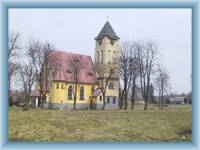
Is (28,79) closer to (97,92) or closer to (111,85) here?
(111,85)

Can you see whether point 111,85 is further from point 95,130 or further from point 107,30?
point 95,130

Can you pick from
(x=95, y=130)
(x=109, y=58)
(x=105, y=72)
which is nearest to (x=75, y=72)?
(x=105, y=72)

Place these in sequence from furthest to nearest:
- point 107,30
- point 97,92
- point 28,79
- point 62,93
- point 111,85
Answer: point 97,92 < point 111,85 < point 62,93 < point 28,79 < point 107,30

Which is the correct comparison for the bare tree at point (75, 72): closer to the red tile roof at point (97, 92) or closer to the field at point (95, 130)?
the red tile roof at point (97, 92)

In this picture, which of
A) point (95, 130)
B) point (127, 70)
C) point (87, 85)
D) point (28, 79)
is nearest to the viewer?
point (95, 130)

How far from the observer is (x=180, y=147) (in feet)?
13.1

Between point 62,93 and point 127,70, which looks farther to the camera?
point 62,93

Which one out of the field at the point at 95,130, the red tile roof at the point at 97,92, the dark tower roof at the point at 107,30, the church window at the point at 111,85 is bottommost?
the field at the point at 95,130

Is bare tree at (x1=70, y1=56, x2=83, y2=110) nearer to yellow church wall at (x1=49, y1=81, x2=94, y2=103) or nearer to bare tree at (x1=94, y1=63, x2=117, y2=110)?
yellow church wall at (x1=49, y1=81, x2=94, y2=103)

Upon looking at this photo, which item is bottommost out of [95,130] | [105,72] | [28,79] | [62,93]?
[95,130]

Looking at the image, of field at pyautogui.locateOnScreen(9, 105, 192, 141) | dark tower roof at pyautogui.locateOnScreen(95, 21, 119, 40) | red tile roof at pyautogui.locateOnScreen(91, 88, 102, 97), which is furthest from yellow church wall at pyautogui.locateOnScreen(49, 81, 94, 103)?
field at pyautogui.locateOnScreen(9, 105, 192, 141)

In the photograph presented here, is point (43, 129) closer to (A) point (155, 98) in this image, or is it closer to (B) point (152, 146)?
(B) point (152, 146)

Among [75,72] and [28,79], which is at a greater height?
[75,72]

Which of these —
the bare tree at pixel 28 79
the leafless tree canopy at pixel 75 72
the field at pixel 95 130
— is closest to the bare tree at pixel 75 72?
the leafless tree canopy at pixel 75 72
